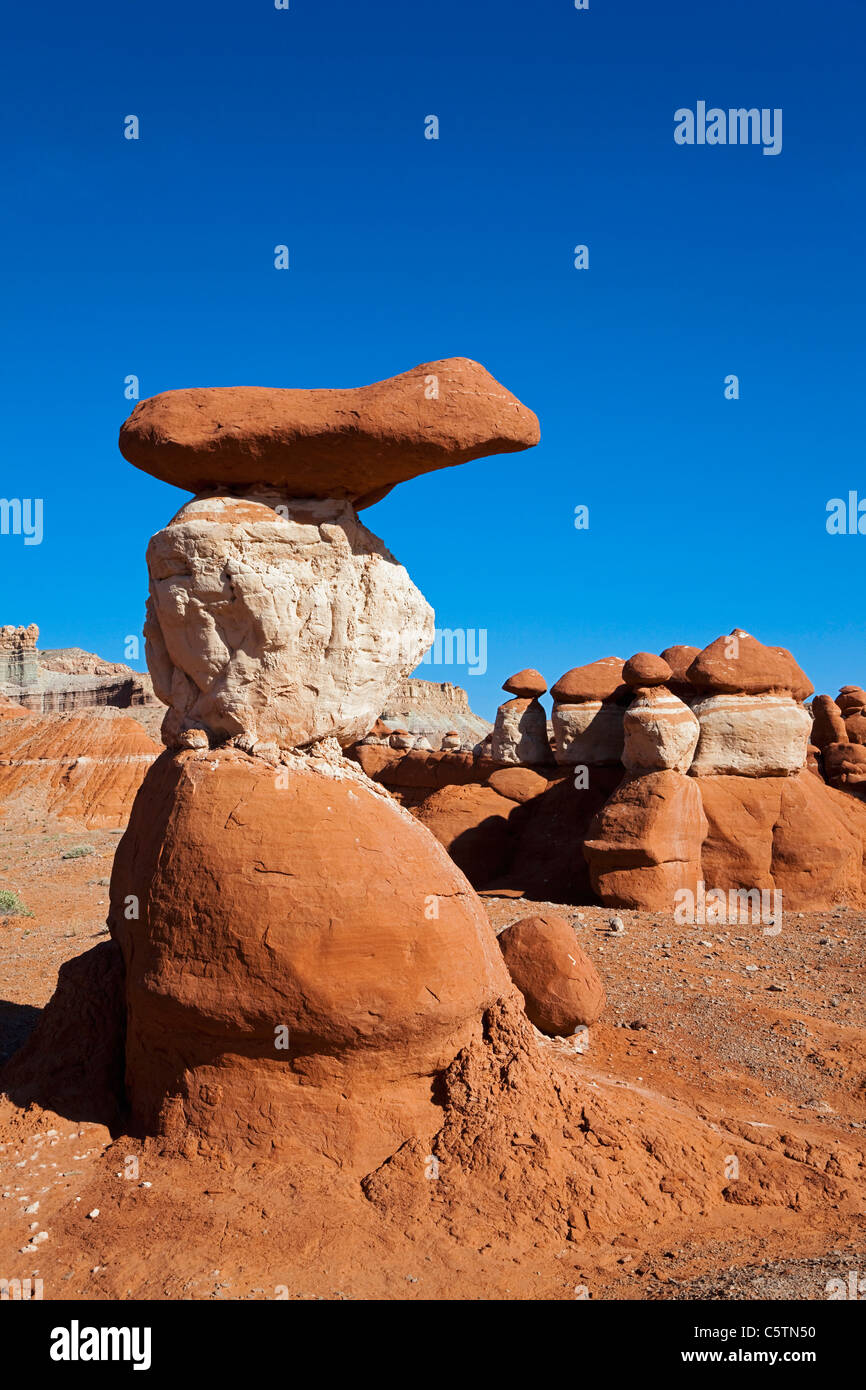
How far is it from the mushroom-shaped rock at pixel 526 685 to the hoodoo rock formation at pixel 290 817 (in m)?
9.19

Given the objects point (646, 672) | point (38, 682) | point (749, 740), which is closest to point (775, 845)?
point (749, 740)

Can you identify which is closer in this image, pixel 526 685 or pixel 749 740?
pixel 749 740

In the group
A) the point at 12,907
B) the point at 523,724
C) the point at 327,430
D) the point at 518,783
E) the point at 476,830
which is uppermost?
the point at 327,430

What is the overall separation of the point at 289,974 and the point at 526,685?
1029 centimetres

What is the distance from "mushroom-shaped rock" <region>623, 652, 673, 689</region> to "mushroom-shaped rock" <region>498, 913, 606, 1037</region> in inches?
221

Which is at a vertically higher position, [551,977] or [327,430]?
[327,430]

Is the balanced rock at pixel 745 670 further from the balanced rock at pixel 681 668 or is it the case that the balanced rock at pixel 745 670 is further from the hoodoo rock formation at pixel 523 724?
the hoodoo rock formation at pixel 523 724

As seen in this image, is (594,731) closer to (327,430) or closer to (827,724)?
(827,724)

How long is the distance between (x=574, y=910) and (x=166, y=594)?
6740mm

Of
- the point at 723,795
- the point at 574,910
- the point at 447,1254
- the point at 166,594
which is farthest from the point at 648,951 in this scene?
the point at 166,594

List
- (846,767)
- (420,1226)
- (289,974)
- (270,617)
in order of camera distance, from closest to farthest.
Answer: (420,1226) → (289,974) → (270,617) → (846,767)

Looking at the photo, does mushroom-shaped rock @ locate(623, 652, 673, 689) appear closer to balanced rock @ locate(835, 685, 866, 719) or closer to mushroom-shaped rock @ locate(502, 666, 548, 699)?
mushroom-shaped rock @ locate(502, 666, 548, 699)

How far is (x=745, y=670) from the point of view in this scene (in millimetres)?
11172

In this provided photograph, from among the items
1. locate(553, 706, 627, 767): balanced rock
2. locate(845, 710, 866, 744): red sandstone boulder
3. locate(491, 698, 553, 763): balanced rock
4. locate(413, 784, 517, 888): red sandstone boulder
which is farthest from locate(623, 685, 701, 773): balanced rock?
locate(845, 710, 866, 744): red sandstone boulder
